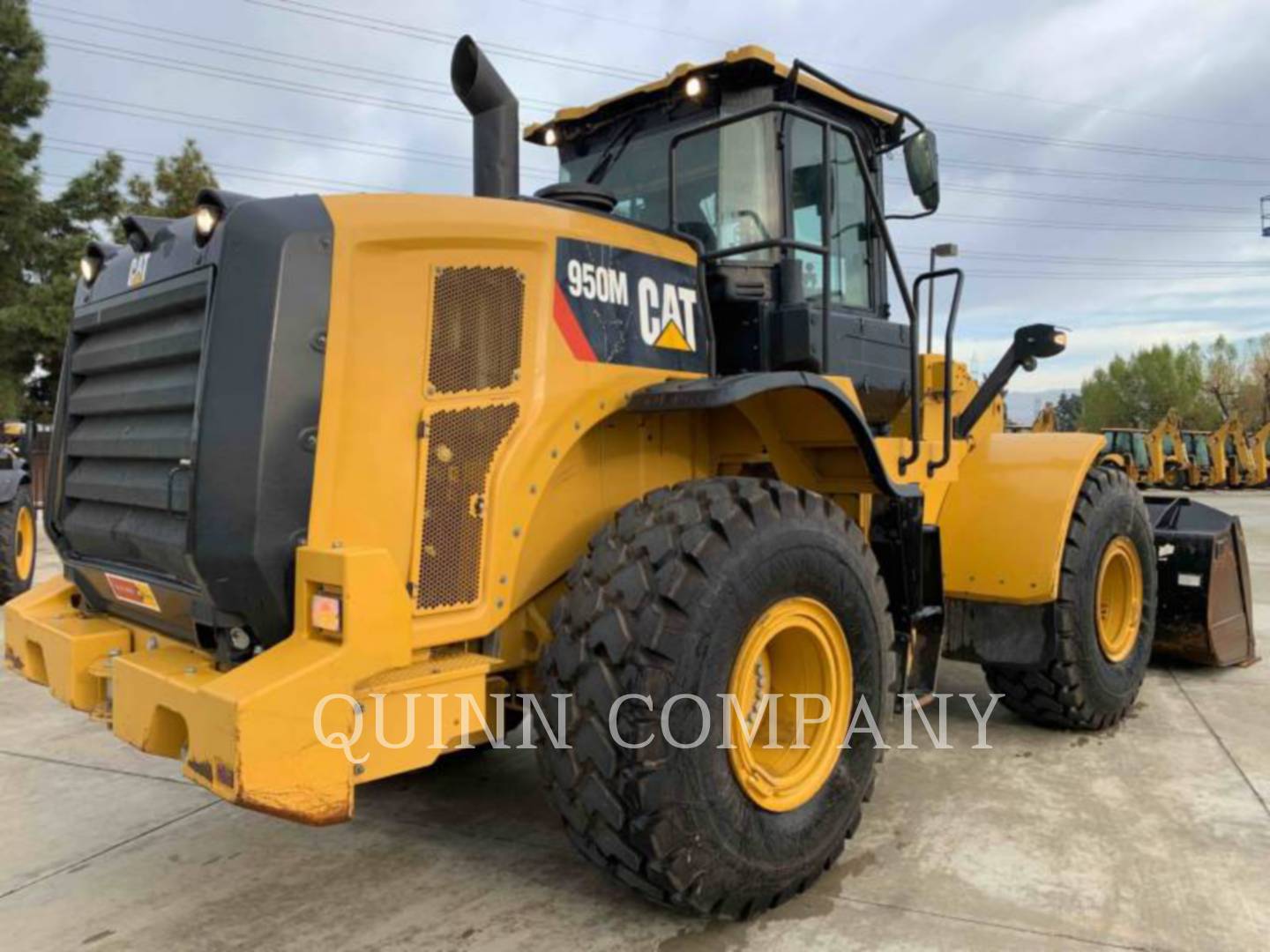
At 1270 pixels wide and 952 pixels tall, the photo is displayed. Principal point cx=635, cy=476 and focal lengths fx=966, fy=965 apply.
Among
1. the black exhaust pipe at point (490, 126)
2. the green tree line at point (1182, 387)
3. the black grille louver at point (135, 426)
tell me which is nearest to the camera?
the black grille louver at point (135, 426)

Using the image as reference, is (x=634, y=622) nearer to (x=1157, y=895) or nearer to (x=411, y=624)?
(x=411, y=624)

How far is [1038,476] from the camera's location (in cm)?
465

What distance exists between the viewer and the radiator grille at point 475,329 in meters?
2.67

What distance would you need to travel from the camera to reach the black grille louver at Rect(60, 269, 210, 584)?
107 inches

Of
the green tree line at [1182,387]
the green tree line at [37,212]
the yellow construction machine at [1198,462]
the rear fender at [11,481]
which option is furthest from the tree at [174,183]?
the green tree line at [1182,387]

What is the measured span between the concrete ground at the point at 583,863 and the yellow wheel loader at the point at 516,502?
0.34m

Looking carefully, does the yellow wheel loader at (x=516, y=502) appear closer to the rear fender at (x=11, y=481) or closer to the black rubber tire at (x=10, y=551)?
the black rubber tire at (x=10, y=551)

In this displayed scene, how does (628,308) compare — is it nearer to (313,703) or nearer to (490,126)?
(490,126)

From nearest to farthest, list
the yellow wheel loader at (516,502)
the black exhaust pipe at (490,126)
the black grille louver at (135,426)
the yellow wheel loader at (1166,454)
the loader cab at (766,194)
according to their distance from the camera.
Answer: the yellow wheel loader at (516,502) → the black grille louver at (135,426) → the black exhaust pipe at (490,126) → the loader cab at (766,194) → the yellow wheel loader at (1166,454)

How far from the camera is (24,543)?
9.08 m

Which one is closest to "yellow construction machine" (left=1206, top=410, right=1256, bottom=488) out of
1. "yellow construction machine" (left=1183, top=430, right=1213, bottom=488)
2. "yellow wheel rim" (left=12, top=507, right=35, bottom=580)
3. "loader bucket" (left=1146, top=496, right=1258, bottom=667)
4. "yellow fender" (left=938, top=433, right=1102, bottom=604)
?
"yellow construction machine" (left=1183, top=430, right=1213, bottom=488)

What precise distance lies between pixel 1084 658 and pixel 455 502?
3321 mm

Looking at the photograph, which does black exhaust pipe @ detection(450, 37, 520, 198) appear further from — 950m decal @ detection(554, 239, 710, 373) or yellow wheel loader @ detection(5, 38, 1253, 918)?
950m decal @ detection(554, 239, 710, 373)

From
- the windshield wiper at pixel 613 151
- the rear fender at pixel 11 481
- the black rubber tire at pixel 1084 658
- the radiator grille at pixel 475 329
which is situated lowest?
the black rubber tire at pixel 1084 658
